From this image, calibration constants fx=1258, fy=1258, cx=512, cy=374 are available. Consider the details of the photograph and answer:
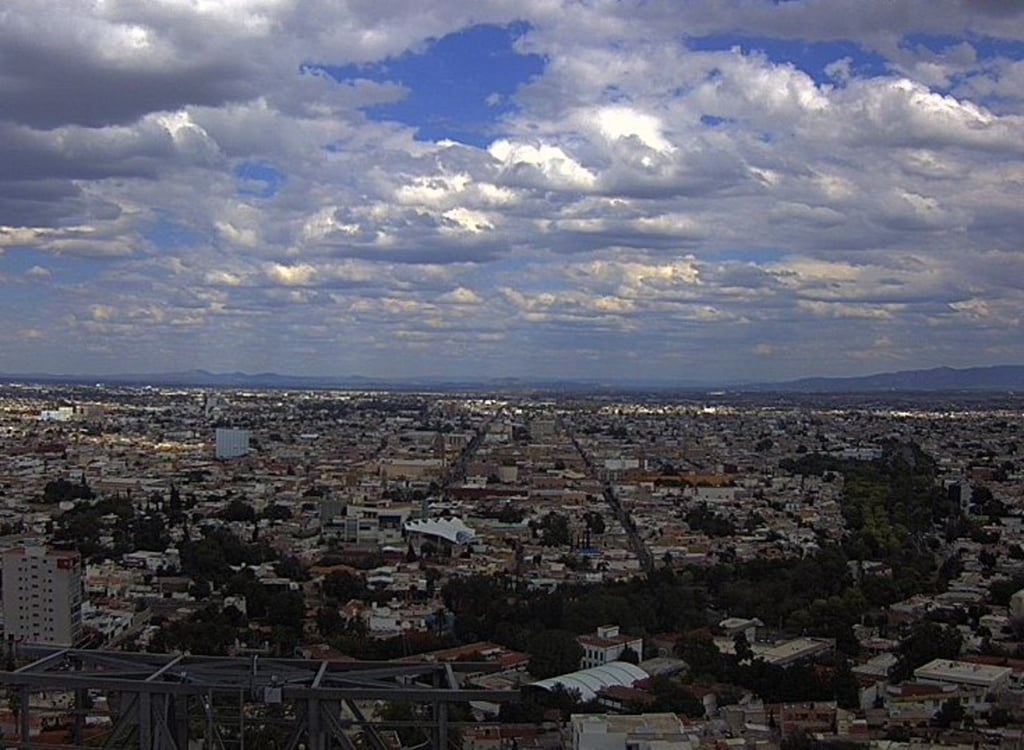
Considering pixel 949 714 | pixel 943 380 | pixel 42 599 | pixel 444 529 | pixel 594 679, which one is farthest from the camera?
pixel 943 380

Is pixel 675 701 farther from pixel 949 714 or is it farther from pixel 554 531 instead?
pixel 554 531

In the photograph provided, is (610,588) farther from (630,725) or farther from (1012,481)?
(1012,481)

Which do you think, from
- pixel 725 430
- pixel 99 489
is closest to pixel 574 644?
pixel 99 489

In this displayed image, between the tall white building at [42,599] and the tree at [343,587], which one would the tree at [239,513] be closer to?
the tree at [343,587]

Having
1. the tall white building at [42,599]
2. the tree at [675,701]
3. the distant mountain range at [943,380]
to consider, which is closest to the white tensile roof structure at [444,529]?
the tall white building at [42,599]

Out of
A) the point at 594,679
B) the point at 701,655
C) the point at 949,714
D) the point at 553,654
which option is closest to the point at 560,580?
the point at 553,654
